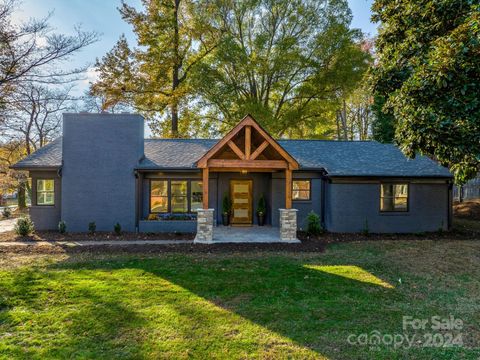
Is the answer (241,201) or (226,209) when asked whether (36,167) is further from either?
(241,201)

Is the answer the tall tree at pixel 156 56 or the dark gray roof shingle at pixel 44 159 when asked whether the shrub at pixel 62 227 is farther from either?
the tall tree at pixel 156 56

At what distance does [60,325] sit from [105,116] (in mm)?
10017

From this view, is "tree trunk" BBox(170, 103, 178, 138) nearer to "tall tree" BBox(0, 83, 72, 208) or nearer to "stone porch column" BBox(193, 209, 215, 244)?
"tall tree" BBox(0, 83, 72, 208)

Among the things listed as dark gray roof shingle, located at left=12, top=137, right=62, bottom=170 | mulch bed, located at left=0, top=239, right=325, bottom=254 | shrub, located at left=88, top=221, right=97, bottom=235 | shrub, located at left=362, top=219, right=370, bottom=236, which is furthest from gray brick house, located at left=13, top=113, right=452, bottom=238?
mulch bed, located at left=0, top=239, right=325, bottom=254

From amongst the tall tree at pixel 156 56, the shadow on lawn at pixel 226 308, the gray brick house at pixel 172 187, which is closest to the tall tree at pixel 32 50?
the gray brick house at pixel 172 187

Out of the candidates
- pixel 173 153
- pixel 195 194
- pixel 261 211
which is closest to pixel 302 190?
pixel 261 211

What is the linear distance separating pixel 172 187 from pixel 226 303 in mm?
8676

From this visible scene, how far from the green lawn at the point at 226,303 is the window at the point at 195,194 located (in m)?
4.83

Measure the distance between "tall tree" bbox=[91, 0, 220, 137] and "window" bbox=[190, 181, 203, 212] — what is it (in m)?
9.64

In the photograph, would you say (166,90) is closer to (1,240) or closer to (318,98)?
(318,98)

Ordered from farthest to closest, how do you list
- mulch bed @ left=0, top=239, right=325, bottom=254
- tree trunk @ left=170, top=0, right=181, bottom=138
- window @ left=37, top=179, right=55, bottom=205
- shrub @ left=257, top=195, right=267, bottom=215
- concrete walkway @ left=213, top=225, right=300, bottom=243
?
tree trunk @ left=170, top=0, right=181, bottom=138 → shrub @ left=257, top=195, right=267, bottom=215 → window @ left=37, top=179, right=55, bottom=205 → concrete walkway @ left=213, top=225, right=300, bottom=243 → mulch bed @ left=0, top=239, right=325, bottom=254

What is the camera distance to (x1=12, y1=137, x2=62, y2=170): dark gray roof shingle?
39.0 feet

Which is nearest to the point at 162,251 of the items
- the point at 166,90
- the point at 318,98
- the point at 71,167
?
the point at 71,167

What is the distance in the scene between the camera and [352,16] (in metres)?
20.3
